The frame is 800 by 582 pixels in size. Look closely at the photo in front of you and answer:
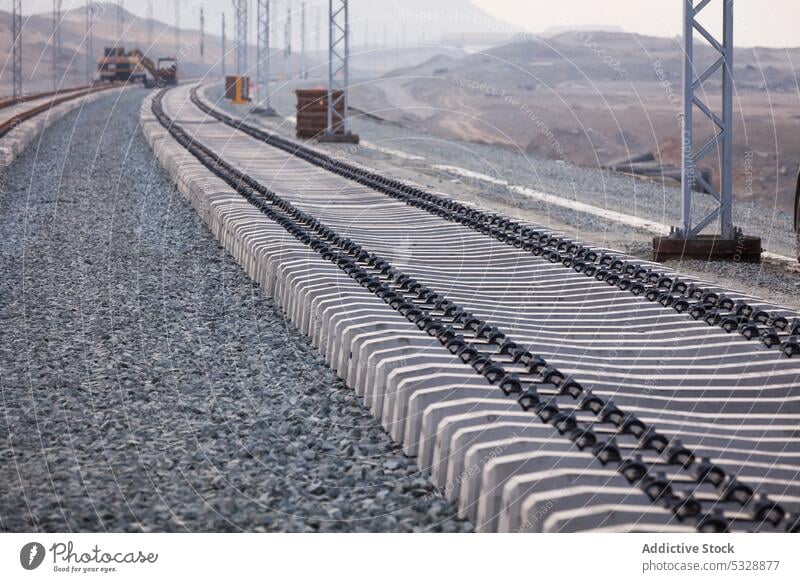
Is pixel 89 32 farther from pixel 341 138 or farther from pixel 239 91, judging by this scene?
pixel 239 91

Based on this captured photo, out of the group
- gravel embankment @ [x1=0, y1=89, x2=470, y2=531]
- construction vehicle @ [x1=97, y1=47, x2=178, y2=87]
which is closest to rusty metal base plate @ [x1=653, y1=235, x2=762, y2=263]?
gravel embankment @ [x1=0, y1=89, x2=470, y2=531]

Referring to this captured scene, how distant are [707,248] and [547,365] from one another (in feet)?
23.6

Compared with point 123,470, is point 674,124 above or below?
below

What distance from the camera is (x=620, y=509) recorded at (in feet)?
14.0

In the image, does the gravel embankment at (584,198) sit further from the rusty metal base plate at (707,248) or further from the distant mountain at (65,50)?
the distant mountain at (65,50)

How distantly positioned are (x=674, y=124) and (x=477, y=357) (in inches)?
2257

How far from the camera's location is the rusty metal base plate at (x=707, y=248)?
12.9 m

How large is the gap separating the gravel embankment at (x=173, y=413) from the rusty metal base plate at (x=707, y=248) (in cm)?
504

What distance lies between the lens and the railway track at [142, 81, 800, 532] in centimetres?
454

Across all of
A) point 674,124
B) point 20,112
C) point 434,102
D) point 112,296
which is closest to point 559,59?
point 434,102

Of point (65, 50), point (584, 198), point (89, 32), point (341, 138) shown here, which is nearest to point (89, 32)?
point (89, 32)

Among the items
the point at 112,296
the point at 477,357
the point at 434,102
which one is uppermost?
the point at 477,357

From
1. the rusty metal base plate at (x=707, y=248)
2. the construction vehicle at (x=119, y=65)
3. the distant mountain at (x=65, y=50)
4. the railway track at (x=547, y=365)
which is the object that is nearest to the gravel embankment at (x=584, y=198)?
the rusty metal base plate at (x=707, y=248)

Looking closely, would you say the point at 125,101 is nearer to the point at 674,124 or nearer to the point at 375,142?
the point at 375,142
